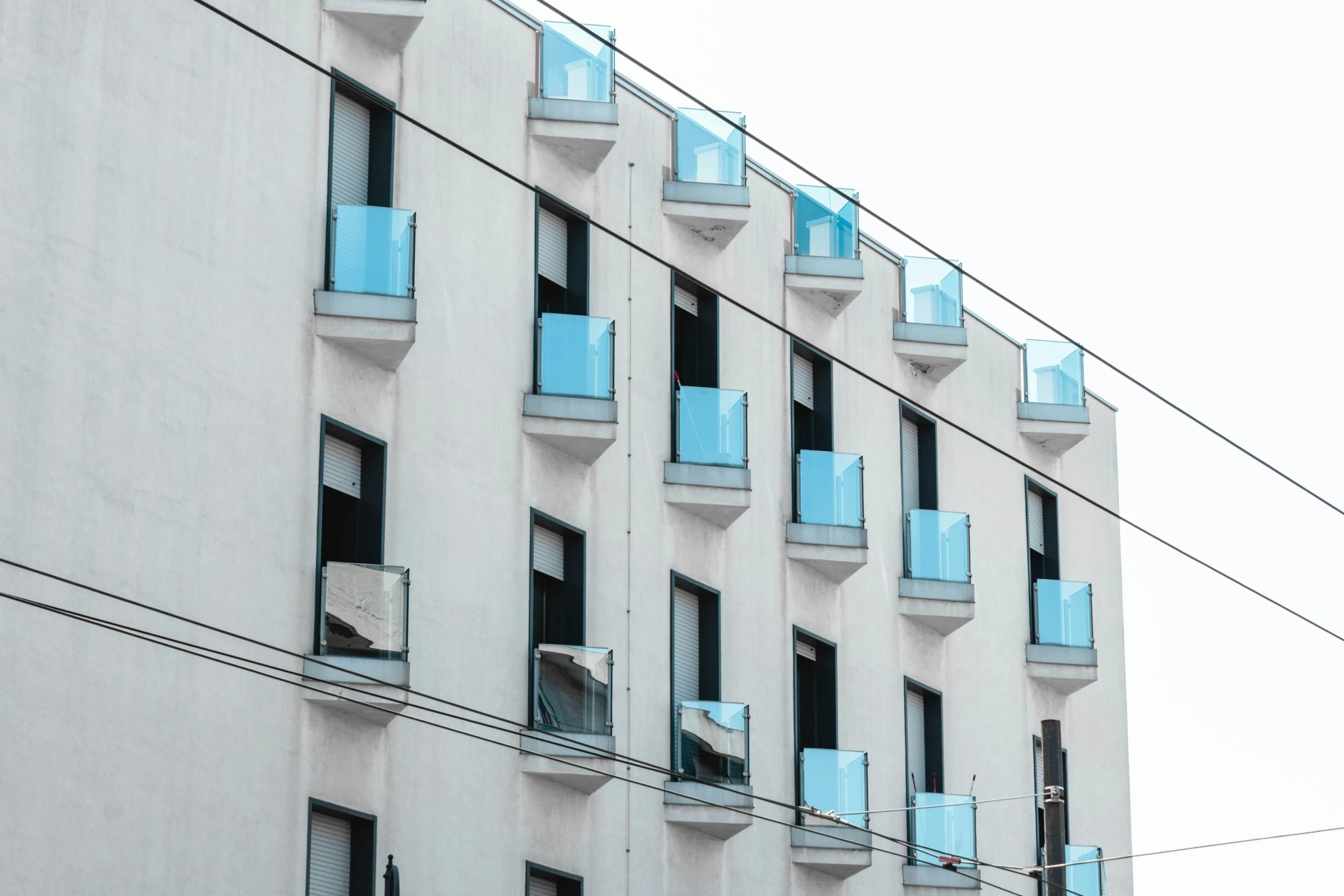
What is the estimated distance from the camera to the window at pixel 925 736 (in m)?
30.8

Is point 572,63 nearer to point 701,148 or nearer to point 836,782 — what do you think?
point 701,148

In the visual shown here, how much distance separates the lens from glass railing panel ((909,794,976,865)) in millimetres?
29562

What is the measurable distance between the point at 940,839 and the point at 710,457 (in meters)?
6.18

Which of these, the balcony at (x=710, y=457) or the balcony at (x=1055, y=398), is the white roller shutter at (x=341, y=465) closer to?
the balcony at (x=710, y=457)

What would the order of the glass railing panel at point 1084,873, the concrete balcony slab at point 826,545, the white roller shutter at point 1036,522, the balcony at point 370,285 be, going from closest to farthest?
the balcony at point 370,285 < the concrete balcony slab at point 826,545 < the glass railing panel at point 1084,873 < the white roller shutter at point 1036,522

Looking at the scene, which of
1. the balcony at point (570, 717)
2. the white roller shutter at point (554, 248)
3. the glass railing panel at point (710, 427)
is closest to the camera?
the balcony at point (570, 717)

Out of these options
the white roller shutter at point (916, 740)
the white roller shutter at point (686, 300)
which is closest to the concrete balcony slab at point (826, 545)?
the white roller shutter at point (916, 740)

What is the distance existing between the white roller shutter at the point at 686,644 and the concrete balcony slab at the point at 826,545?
175 centimetres

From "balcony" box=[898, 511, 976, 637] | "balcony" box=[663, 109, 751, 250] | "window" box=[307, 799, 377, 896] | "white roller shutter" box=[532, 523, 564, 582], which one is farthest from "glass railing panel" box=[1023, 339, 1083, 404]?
"window" box=[307, 799, 377, 896]

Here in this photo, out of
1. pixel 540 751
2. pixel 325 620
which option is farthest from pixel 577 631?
pixel 325 620

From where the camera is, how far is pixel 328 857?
21.8m

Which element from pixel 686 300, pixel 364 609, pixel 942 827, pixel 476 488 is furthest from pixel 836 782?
pixel 364 609

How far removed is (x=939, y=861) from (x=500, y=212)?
10.4 meters

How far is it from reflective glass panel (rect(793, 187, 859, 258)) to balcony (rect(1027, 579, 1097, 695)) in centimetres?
619
